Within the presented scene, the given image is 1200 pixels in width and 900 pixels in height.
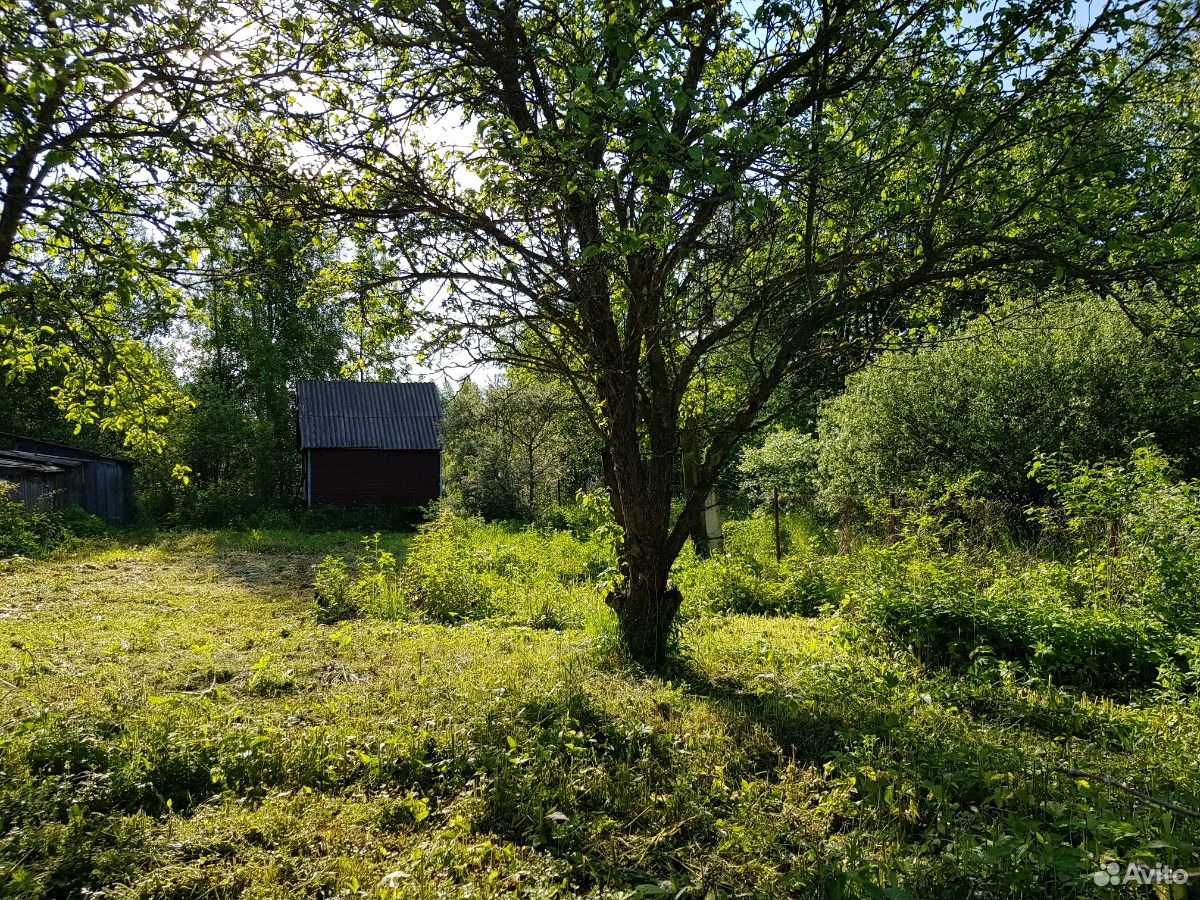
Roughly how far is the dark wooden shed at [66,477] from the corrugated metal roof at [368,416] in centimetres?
582

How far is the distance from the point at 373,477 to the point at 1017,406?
2072cm

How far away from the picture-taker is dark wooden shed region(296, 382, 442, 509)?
82.8 ft

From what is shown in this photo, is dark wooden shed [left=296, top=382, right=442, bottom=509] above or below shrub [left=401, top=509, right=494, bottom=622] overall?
above

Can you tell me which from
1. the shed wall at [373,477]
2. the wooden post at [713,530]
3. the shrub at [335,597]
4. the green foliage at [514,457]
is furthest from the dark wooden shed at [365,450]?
the shrub at [335,597]

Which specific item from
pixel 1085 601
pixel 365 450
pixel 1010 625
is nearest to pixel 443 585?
pixel 1010 625

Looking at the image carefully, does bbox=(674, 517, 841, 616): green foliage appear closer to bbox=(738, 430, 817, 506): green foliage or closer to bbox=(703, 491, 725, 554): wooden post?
bbox=(703, 491, 725, 554): wooden post

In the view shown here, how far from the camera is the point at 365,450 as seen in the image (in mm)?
25578

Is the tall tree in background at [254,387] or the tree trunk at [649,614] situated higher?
the tall tree in background at [254,387]

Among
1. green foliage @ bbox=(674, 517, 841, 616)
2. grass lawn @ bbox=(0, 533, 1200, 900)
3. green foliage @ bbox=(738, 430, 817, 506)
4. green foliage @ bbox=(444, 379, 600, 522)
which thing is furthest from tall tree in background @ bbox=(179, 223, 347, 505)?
grass lawn @ bbox=(0, 533, 1200, 900)

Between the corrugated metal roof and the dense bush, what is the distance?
16.9 meters

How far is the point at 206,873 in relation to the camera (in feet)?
10.2

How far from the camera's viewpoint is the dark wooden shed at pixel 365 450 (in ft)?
82.8

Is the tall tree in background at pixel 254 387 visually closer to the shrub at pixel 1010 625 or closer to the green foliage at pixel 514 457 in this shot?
the green foliage at pixel 514 457

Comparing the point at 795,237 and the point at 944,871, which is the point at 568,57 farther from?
the point at 944,871
